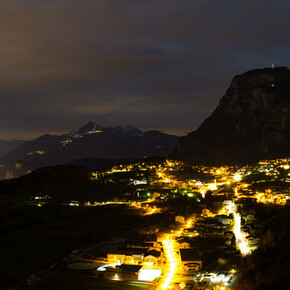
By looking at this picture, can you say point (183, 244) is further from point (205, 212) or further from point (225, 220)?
point (205, 212)

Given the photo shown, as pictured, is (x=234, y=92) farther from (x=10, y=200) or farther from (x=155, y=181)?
(x=10, y=200)

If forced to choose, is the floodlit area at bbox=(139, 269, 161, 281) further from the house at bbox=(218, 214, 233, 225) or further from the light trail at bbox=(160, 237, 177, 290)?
the house at bbox=(218, 214, 233, 225)

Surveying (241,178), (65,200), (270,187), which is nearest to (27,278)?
(65,200)

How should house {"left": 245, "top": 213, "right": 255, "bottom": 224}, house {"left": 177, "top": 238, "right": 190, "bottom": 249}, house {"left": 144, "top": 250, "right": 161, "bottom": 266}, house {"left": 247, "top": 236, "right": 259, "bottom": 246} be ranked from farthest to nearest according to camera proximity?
house {"left": 245, "top": 213, "right": 255, "bottom": 224}, house {"left": 177, "top": 238, "right": 190, "bottom": 249}, house {"left": 247, "top": 236, "right": 259, "bottom": 246}, house {"left": 144, "top": 250, "right": 161, "bottom": 266}

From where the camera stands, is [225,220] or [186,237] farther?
[225,220]

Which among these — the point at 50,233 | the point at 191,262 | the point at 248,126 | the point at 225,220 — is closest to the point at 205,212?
the point at 225,220

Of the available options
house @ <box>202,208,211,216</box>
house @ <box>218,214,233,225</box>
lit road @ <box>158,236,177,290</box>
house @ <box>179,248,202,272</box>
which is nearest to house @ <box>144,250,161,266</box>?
lit road @ <box>158,236,177,290</box>

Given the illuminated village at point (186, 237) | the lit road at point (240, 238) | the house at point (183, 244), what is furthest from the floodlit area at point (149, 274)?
the lit road at point (240, 238)
